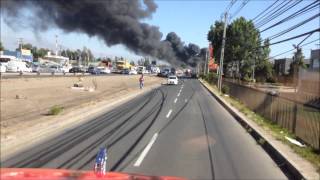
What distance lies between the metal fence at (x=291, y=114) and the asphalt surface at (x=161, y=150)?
4.67 ft

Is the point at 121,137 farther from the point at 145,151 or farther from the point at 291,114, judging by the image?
the point at 291,114

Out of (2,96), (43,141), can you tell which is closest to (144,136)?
(43,141)

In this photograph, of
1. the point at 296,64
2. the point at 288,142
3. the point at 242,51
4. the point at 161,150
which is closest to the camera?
the point at 161,150

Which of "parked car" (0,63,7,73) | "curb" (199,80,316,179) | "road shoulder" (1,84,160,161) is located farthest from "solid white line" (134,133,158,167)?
"parked car" (0,63,7,73)

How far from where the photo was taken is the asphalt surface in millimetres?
11156

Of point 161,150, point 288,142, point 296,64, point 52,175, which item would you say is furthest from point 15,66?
point 52,175

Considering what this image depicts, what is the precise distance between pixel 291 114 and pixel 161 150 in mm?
5889

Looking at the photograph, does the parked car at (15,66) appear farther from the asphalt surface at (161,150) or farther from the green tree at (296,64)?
the asphalt surface at (161,150)

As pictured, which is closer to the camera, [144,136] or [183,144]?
[183,144]

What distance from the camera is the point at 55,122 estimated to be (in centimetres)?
1870

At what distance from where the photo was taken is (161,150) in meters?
13.9

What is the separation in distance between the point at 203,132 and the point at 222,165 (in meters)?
6.86

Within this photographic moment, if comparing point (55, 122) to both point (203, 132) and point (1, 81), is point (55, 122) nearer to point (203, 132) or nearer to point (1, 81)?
point (203, 132)

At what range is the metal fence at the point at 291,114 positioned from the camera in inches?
577
